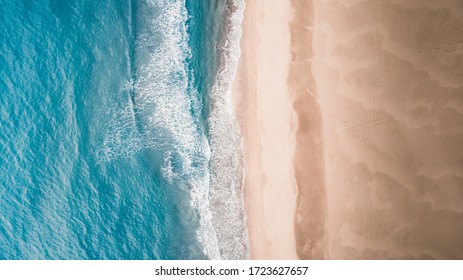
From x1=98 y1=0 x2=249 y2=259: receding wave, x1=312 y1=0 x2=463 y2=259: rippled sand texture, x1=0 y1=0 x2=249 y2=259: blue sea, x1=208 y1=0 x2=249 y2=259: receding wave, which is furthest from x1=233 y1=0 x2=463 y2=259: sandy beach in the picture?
x1=0 y1=0 x2=249 y2=259: blue sea

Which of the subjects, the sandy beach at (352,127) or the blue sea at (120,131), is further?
the blue sea at (120,131)

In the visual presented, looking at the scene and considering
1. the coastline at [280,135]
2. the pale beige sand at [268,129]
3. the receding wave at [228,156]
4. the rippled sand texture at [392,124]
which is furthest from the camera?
the receding wave at [228,156]

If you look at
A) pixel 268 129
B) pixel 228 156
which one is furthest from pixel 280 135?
pixel 228 156

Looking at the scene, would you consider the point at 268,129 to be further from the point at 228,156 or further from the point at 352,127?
the point at 352,127

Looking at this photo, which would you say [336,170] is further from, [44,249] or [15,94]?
[15,94]

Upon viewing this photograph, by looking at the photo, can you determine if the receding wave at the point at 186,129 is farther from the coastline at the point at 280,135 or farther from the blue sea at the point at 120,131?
the coastline at the point at 280,135

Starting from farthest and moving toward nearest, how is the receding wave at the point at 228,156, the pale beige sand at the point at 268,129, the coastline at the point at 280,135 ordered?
the receding wave at the point at 228,156, the pale beige sand at the point at 268,129, the coastline at the point at 280,135

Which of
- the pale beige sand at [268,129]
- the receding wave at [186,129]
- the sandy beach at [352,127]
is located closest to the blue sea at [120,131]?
the receding wave at [186,129]

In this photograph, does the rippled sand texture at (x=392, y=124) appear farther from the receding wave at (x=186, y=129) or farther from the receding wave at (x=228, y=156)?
the receding wave at (x=186, y=129)
